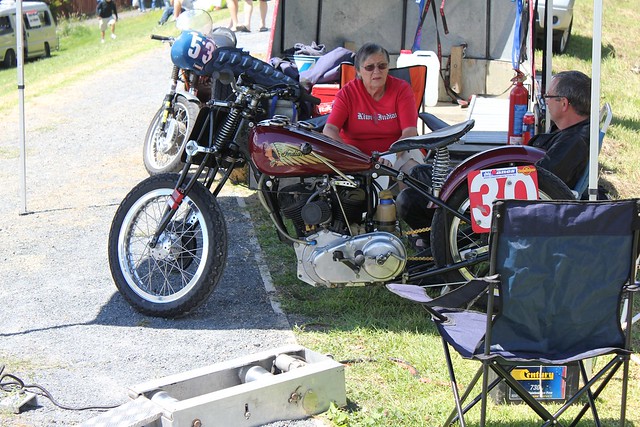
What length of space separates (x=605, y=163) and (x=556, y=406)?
5.37 meters

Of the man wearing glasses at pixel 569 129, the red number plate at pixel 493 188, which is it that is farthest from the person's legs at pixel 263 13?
the red number plate at pixel 493 188

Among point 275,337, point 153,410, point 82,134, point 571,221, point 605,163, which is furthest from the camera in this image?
point 82,134

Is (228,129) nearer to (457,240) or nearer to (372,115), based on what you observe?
(372,115)

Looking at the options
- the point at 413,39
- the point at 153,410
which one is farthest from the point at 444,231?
the point at 413,39

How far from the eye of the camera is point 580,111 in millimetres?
4875

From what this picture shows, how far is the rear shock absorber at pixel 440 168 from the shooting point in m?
4.82

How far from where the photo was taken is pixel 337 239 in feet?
15.6

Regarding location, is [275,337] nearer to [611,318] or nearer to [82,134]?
[611,318]

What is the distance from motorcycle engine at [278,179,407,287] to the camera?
15.3ft

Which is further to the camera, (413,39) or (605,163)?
(413,39)

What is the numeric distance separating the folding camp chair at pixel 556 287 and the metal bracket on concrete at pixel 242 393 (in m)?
0.73

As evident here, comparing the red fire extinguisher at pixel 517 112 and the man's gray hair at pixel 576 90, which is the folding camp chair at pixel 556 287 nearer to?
the man's gray hair at pixel 576 90

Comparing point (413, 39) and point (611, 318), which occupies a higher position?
point (413, 39)

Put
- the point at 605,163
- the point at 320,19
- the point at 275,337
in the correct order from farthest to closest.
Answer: the point at 320,19 < the point at 605,163 < the point at 275,337
